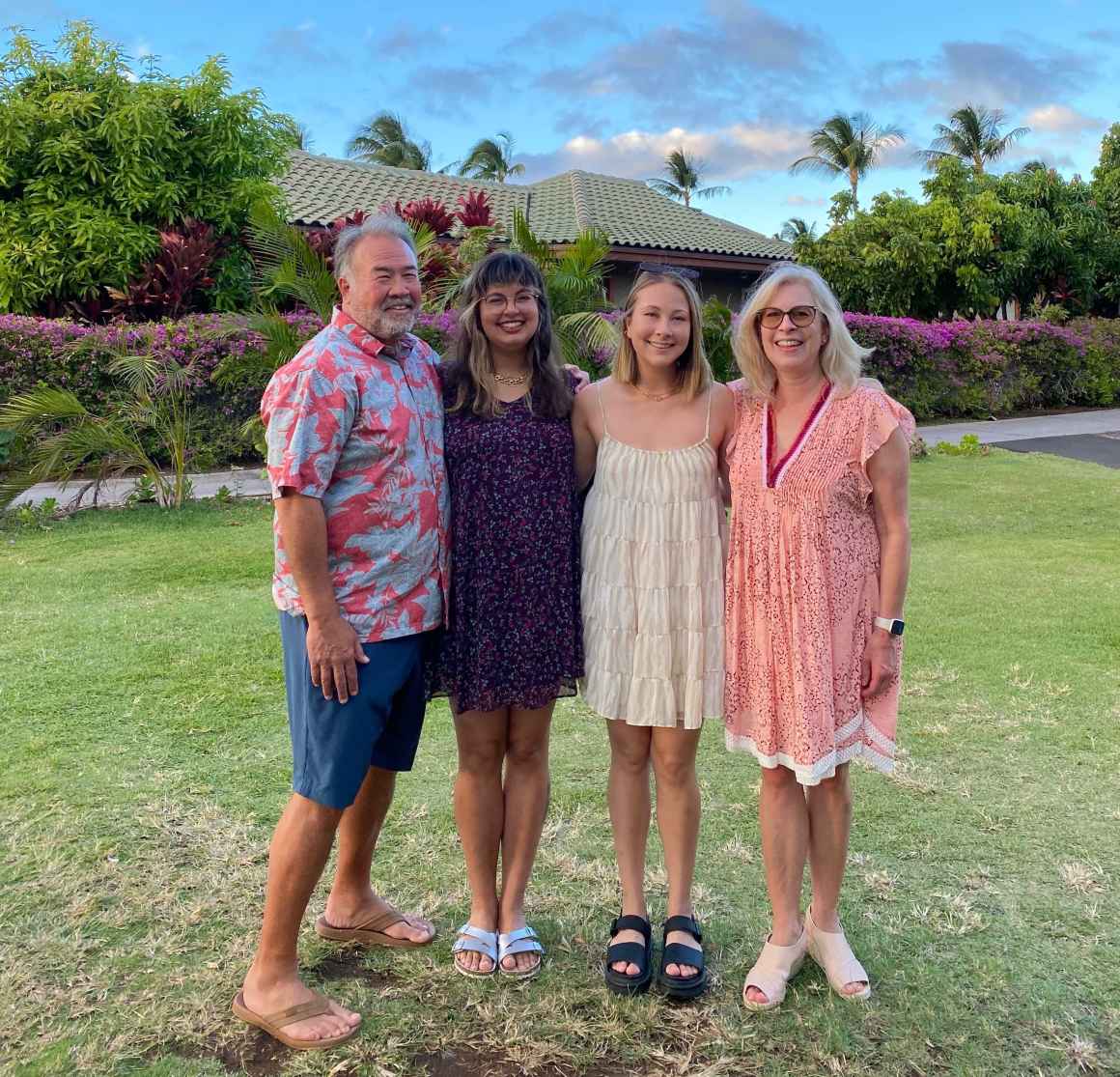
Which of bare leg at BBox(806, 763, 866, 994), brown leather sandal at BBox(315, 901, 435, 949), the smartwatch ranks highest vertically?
the smartwatch

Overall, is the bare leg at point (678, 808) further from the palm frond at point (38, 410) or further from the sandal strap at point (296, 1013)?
the palm frond at point (38, 410)

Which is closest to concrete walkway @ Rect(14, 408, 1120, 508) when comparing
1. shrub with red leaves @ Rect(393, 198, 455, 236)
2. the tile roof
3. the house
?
shrub with red leaves @ Rect(393, 198, 455, 236)

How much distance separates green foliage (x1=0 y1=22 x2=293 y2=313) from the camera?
11961 millimetres

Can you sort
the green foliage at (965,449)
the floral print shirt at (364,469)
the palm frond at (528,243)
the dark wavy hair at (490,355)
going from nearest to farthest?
1. the floral print shirt at (364,469)
2. the dark wavy hair at (490,355)
3. the palm frond at (528,243)
4. the green foliage at (965,449)

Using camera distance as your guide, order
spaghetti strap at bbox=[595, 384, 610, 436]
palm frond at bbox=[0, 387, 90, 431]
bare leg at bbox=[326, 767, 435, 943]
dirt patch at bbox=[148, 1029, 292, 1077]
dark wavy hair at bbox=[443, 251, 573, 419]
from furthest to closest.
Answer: palm frond at bbox=[0, 387, 90, 431] < bare leg at bbox=[326, 767, 435, 943] < spaghetti strap at bbox=[595, 384, 610, 436] < dark wavy hair at bbox=[443, 251, 573, 419] < dirt patch at bbox=[148, 1029, 292, 1077]

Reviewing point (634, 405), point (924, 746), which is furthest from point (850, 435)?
point (924, 746)

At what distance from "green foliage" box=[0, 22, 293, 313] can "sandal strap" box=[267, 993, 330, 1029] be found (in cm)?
1133

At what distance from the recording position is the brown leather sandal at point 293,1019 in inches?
99.0

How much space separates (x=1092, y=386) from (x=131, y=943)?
20.0 metres

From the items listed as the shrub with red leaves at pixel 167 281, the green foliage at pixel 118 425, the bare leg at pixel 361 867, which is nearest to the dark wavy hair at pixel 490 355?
the bare leg at pixel 361 867

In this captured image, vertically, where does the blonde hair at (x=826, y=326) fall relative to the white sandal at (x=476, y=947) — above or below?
above

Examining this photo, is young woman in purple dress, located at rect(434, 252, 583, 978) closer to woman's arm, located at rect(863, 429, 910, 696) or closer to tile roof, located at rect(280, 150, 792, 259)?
woman's arm, located at rect(863, 429, 910, 696)

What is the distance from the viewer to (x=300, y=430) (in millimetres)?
2324

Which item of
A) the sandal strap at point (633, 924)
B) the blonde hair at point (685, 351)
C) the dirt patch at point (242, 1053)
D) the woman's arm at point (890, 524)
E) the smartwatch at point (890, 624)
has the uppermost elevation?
the blonde hair at point (685, 351)
